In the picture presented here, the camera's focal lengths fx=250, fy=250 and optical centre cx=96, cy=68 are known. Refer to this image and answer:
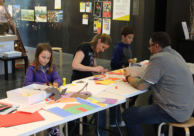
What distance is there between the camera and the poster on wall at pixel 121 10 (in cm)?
696

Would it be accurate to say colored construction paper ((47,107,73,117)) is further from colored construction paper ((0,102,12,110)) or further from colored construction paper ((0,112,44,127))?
colored construction paper ((0,102,12,110))

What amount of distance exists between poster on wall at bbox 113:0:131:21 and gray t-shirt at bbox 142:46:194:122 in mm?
4840

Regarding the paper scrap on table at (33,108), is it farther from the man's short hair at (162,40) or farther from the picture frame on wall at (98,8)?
the picture frame on wall at (98,8)

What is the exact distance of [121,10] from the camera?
723cm

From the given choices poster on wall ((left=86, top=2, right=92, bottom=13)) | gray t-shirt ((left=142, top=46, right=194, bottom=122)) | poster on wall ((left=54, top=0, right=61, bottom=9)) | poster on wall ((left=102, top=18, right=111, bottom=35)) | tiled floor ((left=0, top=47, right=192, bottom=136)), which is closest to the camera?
gray t-shirt ((left=142, top=46, right=194, bottom=122))

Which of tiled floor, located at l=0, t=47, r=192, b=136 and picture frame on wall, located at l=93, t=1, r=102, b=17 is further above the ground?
picture frame on wall, located at l=93, t=1, r=102, b=17

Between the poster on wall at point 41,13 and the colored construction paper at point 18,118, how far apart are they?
25.5ft

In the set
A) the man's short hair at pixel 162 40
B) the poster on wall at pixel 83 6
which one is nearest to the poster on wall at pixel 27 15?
the poster on wall at pixel 83 6

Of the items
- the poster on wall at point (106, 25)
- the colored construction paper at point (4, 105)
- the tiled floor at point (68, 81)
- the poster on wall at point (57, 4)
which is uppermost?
the poster on wall at point (57, 4)

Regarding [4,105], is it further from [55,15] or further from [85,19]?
[55,15]

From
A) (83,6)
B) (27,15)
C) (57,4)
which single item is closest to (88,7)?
(83,6)

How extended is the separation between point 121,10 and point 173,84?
17.2 ft

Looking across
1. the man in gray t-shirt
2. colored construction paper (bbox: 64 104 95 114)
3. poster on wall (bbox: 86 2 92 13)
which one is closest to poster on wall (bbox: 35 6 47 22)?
poster on wall (bbox: 86 2 92 13)

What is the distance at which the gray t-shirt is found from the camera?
2.29 metres
